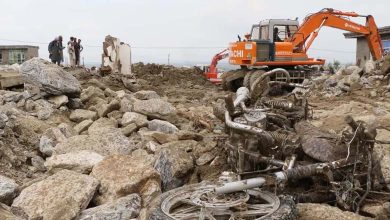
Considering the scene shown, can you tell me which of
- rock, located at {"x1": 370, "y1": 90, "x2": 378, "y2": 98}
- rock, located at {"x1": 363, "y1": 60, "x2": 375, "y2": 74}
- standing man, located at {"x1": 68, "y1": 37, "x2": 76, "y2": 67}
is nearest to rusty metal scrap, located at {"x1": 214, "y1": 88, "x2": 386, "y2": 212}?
rock, located at {"x1": 370, "y1": 90, "x2": 378, "y2": 98}

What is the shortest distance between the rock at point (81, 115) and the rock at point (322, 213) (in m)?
5.76

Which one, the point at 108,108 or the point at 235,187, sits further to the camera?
the point at 108,108

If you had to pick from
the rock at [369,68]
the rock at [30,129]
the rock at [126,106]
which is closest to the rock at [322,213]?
the rock at [30,129]

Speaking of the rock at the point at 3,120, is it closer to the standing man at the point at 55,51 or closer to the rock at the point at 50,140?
the rock at the point at 50,140

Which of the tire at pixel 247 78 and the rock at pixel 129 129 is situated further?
the tire at pixel 247 78

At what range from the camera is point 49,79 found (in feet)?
30.4

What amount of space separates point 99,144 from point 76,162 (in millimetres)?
931

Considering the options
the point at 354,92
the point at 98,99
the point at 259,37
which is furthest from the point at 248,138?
the point at 259,37

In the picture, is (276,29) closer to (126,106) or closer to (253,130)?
(126,106)

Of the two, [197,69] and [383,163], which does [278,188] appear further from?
[197,69]

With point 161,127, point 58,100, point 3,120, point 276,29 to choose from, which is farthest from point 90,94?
point 276,29

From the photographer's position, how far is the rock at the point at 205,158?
5398 mm

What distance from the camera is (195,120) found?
881cm

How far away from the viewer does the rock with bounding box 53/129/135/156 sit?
20.5ft
